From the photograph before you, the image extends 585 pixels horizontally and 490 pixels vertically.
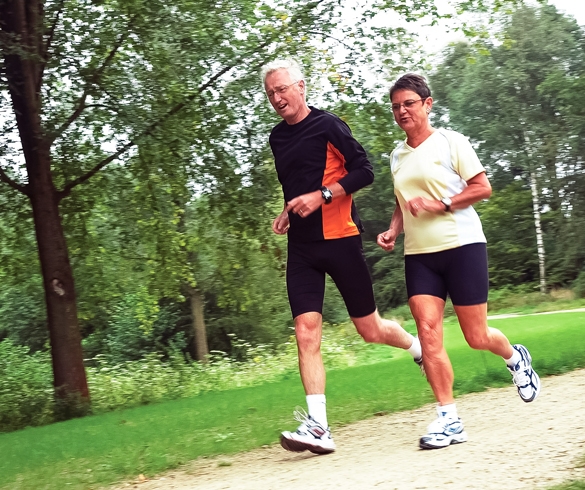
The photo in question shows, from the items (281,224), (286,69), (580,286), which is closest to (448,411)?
(281,224)

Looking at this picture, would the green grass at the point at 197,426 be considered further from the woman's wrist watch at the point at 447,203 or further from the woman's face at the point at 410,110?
the woman's face at the point at 410,110

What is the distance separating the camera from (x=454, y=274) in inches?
246

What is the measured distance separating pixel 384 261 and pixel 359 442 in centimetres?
5423

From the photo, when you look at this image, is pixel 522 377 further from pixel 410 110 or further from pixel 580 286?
pixel 580 286

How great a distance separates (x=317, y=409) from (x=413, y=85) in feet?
7.28

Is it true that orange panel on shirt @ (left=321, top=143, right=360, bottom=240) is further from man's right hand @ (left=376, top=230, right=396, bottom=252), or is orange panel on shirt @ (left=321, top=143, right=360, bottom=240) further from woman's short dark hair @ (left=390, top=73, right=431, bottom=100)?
woman's short dark hair @ (left=390, top=73, right=431, bottom=100)

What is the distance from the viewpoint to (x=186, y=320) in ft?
131

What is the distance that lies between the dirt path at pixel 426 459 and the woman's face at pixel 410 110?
207 centimetres

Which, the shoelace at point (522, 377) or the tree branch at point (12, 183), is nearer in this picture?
the shoelace at point (522, 377)

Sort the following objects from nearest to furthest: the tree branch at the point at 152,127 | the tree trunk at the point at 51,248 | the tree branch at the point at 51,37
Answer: the tree branch at the point at 51,37
the tree branch at the point at 152,127
the tree trunk at the point at 51,248

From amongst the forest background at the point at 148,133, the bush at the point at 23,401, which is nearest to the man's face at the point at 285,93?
the forest background at the point at 148,133

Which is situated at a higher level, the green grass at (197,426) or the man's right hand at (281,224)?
the man's right hand at (281,224)

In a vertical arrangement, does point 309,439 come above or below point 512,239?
below

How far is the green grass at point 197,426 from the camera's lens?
22.6 feet
